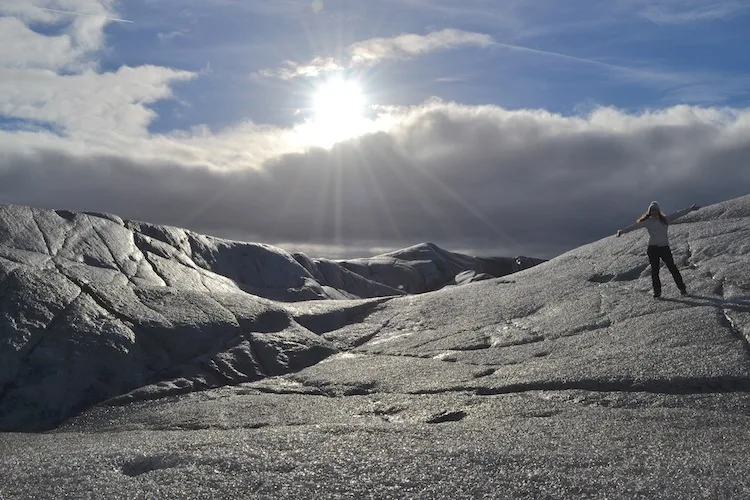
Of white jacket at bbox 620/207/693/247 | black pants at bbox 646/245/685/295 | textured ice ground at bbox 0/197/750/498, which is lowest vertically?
textured ice ground at bbox 0/197/750/498

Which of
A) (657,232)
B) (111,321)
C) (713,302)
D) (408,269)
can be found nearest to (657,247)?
(657,232)

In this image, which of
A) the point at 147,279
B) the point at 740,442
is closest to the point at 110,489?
the point at 740,442

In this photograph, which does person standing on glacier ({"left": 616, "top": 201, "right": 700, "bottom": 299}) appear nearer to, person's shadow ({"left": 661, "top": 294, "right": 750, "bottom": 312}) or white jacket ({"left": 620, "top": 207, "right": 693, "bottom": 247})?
white jacket ({"left": 620, "top": 207, "right": 693, "bottom": 247})

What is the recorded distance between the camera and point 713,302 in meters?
11.3

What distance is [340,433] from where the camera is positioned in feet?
23.4

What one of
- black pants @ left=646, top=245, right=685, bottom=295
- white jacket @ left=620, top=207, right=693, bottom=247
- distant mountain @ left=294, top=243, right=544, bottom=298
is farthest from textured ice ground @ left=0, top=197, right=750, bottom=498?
distant mountain @ left=294, top=243, right=544, bottom=298

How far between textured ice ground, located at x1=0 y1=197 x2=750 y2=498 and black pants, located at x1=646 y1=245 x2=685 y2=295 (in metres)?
0.33

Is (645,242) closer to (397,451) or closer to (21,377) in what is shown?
(397,451)

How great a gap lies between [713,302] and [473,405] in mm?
5210

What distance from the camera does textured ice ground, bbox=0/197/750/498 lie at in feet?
18.9

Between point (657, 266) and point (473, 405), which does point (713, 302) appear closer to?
point (657, 266)

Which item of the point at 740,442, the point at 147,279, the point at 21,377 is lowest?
the point at 740,442

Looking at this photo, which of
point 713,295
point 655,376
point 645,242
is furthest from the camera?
point 645,242

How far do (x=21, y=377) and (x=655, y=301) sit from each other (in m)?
10.5
